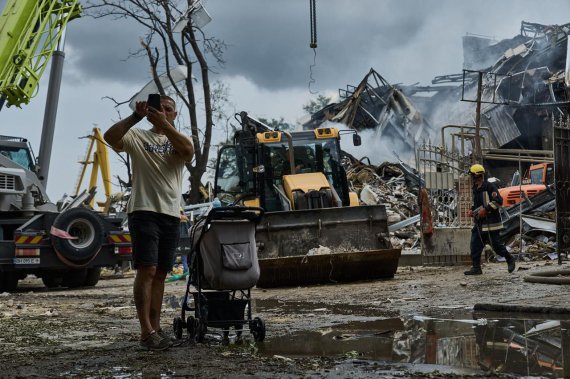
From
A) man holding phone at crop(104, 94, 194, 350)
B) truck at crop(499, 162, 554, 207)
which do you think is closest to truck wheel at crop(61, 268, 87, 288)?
man holding phone at crop(104, 94, 194, 350)

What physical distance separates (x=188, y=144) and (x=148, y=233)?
722 mm

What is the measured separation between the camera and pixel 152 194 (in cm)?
591

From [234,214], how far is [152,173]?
70 cm

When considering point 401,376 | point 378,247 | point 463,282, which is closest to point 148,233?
point 401,376

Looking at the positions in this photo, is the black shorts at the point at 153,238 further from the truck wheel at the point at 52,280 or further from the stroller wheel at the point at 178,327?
the truck wheel at the point at 52,280

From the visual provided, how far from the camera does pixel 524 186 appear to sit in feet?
69.8

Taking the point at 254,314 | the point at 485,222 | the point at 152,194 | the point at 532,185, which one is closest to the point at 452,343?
the point at 152,194

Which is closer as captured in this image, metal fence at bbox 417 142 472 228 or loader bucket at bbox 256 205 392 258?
loader bucket at bbox 256 205 392 258

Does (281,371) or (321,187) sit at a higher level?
(321,187)

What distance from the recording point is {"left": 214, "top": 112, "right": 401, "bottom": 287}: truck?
41.8ft

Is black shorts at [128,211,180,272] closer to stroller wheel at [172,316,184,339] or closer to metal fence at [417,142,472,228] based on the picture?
stroller wheel at [172,316,184,339]

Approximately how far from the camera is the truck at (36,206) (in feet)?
45.4

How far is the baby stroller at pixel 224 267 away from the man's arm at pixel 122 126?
864 mm

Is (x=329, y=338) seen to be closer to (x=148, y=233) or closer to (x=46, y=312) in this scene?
(x=148, y=233)
